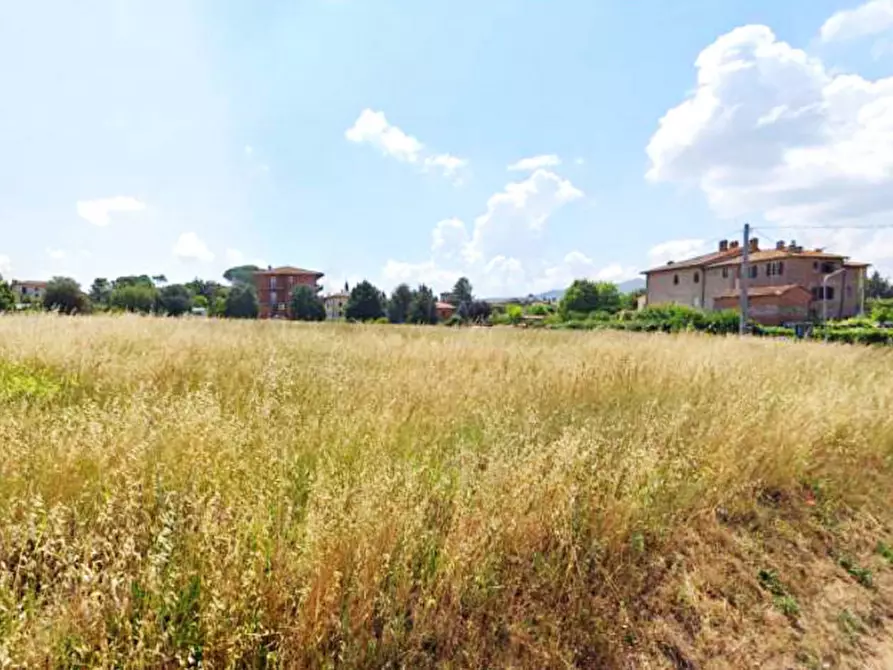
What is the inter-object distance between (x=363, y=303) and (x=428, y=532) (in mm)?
63788

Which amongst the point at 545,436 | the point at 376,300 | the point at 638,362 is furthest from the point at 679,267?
the point at 545,436

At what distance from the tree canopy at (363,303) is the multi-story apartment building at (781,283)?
43.2 m

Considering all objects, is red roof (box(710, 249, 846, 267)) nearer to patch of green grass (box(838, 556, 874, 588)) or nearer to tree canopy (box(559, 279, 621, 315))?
tree canopy (box(559, 279, 621, 315))

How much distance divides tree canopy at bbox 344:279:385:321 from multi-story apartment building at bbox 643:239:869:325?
4323 centimetres

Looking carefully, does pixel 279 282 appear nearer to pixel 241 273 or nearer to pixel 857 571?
pixel 241 273

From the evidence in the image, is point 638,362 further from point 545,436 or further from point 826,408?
point 545,436

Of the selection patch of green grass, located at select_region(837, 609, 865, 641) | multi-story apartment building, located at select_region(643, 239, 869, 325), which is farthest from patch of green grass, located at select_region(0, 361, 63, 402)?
multi-story apartment building, located at select_region(643, 239, 869, 325)

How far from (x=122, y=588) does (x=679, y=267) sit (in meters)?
65.3

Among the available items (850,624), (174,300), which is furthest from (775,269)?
(174,300)

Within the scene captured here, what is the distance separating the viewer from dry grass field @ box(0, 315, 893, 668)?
1723mm

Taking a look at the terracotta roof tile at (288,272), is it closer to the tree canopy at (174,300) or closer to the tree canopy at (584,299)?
the tree canopy at (174,300)

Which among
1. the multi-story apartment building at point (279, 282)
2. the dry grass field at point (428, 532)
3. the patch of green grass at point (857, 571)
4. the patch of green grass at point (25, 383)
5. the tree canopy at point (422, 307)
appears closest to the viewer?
the dry grass field at point (428, 532)

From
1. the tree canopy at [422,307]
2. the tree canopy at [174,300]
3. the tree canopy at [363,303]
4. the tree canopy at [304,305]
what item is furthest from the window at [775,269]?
the tree canopy at [174,300]

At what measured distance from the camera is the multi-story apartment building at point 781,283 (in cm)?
4584
